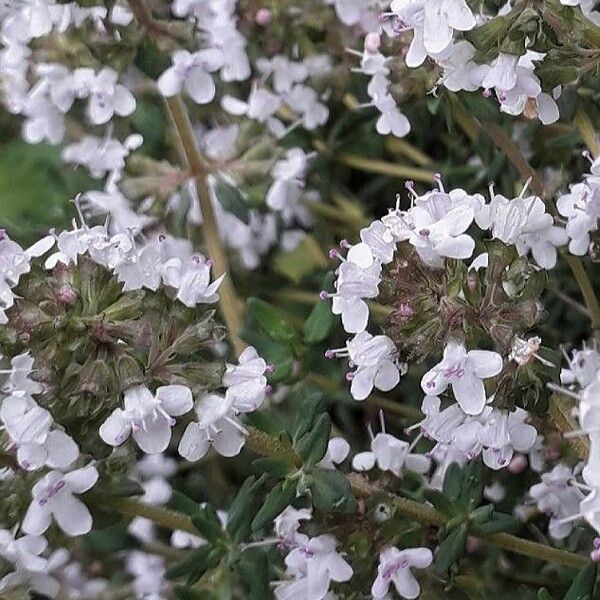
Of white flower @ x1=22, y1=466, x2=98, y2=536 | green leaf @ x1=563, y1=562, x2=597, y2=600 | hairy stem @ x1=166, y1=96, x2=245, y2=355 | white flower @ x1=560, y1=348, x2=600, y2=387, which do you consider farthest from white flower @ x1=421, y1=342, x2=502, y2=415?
hairy stem @ x1=166, y1=96, x2=245, y2=355

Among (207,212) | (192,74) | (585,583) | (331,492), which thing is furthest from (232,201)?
(585,583)

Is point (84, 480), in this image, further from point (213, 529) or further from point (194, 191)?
point (194, 191)

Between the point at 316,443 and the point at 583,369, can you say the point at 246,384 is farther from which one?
the point at 583,369

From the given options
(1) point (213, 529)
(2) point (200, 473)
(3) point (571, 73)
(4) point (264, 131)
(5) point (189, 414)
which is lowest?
(2) point (200, 473)

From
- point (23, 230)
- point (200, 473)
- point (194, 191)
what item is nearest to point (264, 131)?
point (194, 191)

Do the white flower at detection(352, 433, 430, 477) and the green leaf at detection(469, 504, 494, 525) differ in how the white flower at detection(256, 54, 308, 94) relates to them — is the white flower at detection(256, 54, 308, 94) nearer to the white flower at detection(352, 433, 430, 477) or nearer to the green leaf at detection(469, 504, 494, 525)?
the white flower at detection(352, 433, 430, 477)

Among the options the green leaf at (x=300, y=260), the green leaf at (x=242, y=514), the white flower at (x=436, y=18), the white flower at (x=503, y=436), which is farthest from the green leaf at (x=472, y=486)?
the green leaf at (x=300, y=260)

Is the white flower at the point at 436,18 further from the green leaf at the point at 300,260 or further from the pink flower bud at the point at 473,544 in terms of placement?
the green leaf at the point at 300,260
